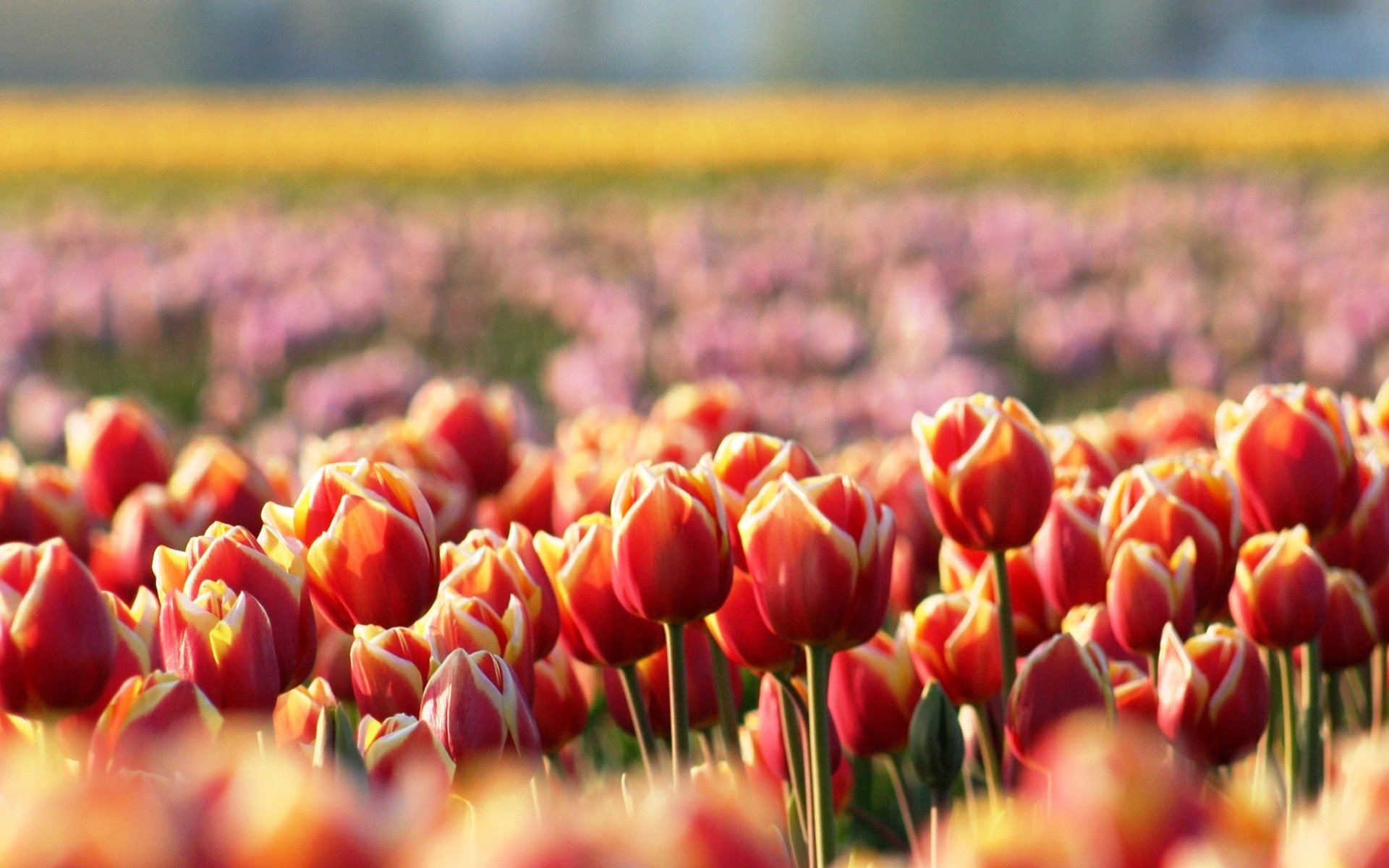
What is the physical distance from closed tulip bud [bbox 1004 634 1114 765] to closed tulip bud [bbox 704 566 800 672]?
0.20 metres

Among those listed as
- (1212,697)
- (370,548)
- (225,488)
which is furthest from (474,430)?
(1212,697)

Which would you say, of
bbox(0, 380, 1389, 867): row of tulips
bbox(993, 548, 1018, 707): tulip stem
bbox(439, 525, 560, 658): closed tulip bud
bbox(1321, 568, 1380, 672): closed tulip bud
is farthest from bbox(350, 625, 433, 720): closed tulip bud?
bbox(1321, 568, 1380, 672): closed tulip bud

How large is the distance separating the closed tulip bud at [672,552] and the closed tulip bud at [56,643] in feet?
1.26

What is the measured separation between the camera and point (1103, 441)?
7.32ft

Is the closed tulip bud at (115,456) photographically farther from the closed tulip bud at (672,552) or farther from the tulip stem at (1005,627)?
the tulip stem at (1005,627)

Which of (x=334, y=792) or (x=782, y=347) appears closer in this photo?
(x=334, y=792)

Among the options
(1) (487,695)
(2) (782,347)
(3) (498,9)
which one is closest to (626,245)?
(2) (782,347)

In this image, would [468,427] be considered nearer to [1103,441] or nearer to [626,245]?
[1103,441]

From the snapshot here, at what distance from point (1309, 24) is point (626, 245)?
74.1 m

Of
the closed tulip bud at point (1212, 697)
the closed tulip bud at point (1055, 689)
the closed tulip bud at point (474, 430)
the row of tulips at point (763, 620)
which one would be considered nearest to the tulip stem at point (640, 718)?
the row of tulips at point (763, 620)

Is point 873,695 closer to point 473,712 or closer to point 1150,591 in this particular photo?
point 1150,591

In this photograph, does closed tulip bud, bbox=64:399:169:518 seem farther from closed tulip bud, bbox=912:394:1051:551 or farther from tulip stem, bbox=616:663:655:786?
closed tulip bud, bbox=912:394:1051:551

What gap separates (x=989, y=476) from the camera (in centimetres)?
138

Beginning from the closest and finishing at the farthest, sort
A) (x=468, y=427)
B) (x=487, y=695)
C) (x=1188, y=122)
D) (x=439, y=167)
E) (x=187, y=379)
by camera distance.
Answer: (x=487, y=695), (x=468, y=427), (x=187, y=379), (x=439, y=167), (x=1188, y=122)
